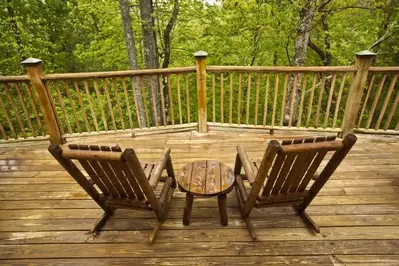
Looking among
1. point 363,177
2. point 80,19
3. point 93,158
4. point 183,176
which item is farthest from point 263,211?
point 80,19

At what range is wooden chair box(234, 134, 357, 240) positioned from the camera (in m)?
1.66

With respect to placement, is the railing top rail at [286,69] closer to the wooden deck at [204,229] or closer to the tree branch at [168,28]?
the wooden deck at [204,229]

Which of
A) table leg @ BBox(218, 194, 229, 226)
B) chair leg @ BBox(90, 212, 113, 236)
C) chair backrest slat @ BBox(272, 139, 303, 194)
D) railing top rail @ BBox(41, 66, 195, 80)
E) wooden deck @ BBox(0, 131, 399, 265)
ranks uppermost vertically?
railing top rail @ BBox(41, 66, 195, 80)

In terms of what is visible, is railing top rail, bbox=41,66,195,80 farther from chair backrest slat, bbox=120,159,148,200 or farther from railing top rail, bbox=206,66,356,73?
chair backrest slat, bbox=120,159,148,200

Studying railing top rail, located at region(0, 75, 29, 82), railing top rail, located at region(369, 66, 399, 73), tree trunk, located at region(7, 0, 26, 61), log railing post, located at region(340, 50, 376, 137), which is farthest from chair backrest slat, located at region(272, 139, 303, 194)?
tree trunk, located at region(7, 0, 26, 61)

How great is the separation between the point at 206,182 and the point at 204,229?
0.48 m

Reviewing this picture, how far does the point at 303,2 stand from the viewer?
14.3 ft

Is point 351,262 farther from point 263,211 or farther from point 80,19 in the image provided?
point 80,19

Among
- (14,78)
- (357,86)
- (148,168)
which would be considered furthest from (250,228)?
(14,78)

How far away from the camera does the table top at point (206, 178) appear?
207 centimetres

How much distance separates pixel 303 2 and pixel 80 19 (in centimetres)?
847

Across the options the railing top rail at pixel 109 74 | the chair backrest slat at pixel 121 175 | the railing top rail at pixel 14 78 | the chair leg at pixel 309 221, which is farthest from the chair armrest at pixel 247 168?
the railing top rail at pixel 14 78

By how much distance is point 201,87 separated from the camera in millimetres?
3803

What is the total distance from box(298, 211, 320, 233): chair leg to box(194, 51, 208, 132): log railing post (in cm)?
217
